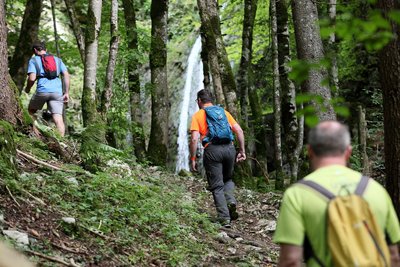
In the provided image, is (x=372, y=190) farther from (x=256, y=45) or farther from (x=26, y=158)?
(x=256, y=45)

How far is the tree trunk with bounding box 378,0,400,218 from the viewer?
5297 mm

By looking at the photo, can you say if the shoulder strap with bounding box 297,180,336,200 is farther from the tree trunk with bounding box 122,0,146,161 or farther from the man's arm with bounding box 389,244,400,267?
the tree trunk with bounding box 122,0,146,161

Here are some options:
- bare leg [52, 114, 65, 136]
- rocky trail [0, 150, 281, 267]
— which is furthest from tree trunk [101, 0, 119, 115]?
rocky trail [0, 150, 281, 267]

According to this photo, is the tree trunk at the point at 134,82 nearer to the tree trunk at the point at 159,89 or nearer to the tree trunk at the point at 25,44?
the tree trunk at the point at 159,89

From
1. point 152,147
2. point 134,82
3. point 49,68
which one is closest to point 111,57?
point 49,68

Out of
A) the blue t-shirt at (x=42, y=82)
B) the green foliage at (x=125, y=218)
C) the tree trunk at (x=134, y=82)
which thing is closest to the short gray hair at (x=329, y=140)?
the green foliage at (x=125, y=218)

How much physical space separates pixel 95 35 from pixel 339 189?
850 centimetres

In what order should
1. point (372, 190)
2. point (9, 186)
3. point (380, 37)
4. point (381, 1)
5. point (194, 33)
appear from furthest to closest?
point (194, 33) → point (9, 186) → point (381, 1) → point (372, 190) → point (380, 37)

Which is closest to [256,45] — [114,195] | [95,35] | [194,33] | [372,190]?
[194,33]

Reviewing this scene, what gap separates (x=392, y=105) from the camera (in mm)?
5352

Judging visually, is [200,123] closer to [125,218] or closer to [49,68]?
[125,218]

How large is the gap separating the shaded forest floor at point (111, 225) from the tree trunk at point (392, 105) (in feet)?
8.19

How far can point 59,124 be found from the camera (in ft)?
38.0

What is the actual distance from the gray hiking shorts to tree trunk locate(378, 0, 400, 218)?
7.42m
